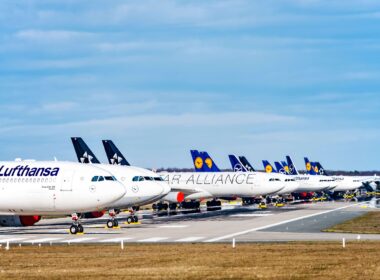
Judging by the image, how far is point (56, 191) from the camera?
190 feet

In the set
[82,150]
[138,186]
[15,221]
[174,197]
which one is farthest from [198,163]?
[15,221]

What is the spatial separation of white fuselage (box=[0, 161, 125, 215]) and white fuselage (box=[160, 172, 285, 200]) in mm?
52702

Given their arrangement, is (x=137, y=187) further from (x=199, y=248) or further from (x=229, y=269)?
(x=229, y=269)

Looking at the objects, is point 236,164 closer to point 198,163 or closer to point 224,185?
point 198,163

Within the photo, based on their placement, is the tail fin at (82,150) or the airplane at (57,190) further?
the tail fin at (82,150)

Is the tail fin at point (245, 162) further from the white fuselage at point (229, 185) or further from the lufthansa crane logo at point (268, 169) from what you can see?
the white fuselage at point (229, 185)

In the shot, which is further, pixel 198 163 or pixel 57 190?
pixel 198 163

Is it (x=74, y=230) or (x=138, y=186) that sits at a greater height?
(x=138, y=186)

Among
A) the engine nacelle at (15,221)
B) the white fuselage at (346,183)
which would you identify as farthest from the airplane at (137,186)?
the white fuselage at (346,183)

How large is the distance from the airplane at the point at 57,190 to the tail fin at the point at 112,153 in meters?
46.8

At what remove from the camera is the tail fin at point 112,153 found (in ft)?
351

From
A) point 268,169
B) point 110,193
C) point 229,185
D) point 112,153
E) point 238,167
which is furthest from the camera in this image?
point 268,169

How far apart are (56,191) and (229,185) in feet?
184

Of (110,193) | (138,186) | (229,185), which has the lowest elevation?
(110,193)
